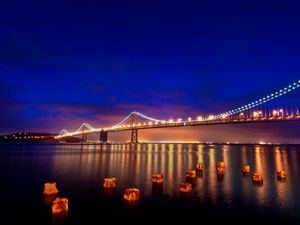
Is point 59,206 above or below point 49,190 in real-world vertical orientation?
below

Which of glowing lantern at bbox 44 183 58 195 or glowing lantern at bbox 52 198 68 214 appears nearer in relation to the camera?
glowing lantern at bbox 52 198 68 214

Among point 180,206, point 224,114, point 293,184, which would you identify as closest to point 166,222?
point 180,206

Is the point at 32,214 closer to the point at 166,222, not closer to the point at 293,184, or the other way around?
the point at 166,222

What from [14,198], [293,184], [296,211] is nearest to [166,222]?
[296,211]

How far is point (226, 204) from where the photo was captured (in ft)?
45.0

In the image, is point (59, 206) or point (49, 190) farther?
point (49, 190)

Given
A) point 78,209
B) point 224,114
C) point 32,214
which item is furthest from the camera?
point 224,114

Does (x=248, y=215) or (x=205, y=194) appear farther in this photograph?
(x=205, y=194)

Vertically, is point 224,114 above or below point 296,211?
above

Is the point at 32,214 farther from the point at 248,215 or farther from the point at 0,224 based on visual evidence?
the point at 248,215

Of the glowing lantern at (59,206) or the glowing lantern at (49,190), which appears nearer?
the glowing lantern at (59,206)

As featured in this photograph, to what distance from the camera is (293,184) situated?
66.5 ft

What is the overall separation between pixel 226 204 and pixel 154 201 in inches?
151

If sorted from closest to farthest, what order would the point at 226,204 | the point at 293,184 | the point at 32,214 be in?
the point at 32,214, the point at 226,204, the point at 293,184
